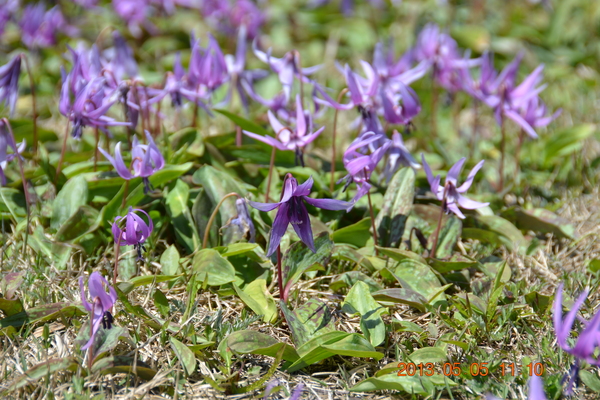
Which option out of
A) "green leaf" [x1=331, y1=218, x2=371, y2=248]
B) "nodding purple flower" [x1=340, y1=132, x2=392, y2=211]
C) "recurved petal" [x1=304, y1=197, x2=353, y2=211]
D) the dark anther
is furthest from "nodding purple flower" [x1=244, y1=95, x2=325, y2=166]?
the dark anther

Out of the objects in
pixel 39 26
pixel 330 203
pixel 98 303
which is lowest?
pixel 39 26

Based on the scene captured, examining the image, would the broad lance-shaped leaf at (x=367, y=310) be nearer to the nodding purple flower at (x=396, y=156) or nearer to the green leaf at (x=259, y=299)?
the green leaf at (x=259, y=299)

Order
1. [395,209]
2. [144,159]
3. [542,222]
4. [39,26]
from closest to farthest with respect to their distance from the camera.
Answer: [144,159] < [395,209] < [542,222] < [39,26]

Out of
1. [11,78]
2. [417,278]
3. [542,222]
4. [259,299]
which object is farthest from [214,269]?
[542,222]

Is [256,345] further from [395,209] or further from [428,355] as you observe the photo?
[395,209]

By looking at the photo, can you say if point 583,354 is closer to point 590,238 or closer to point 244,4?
point 590,238

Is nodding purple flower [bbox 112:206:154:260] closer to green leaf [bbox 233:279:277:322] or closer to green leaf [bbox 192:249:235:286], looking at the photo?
green leaf [bbox 192:249:235:286]
